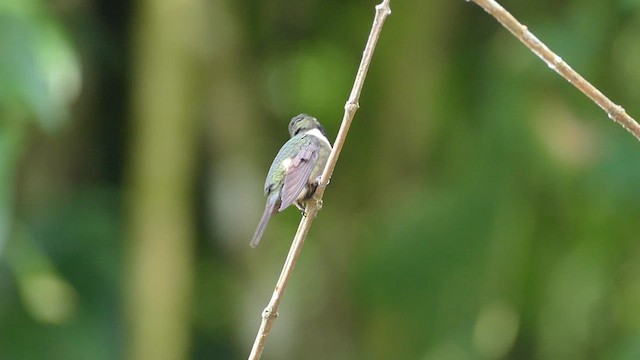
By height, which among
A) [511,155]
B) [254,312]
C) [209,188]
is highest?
[209,188]

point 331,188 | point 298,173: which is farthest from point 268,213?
point 331,188

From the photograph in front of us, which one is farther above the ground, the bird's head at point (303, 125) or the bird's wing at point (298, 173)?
the bird's head at point (303, 125)

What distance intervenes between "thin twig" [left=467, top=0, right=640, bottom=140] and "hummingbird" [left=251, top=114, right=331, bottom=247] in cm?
54

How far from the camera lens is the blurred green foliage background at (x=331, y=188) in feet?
13.0

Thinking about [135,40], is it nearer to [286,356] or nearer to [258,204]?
[258,204]

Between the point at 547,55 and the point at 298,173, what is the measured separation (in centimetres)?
65

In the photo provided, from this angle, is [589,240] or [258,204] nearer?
Answer: [589,240]

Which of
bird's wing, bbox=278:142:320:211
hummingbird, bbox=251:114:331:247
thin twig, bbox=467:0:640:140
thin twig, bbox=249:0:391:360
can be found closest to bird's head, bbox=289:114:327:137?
hummingbird, bbox=251:114:331:247

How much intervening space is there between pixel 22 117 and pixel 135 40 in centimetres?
114

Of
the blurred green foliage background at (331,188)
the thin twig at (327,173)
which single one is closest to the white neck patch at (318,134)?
the thin twig at (327,173)

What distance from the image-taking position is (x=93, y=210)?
4.43m

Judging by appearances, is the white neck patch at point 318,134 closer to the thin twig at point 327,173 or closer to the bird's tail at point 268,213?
the bird's tail at point 268,213

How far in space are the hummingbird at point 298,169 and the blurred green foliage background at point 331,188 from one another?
1.46 m

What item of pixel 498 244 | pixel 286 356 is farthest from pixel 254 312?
pixel 498 244
